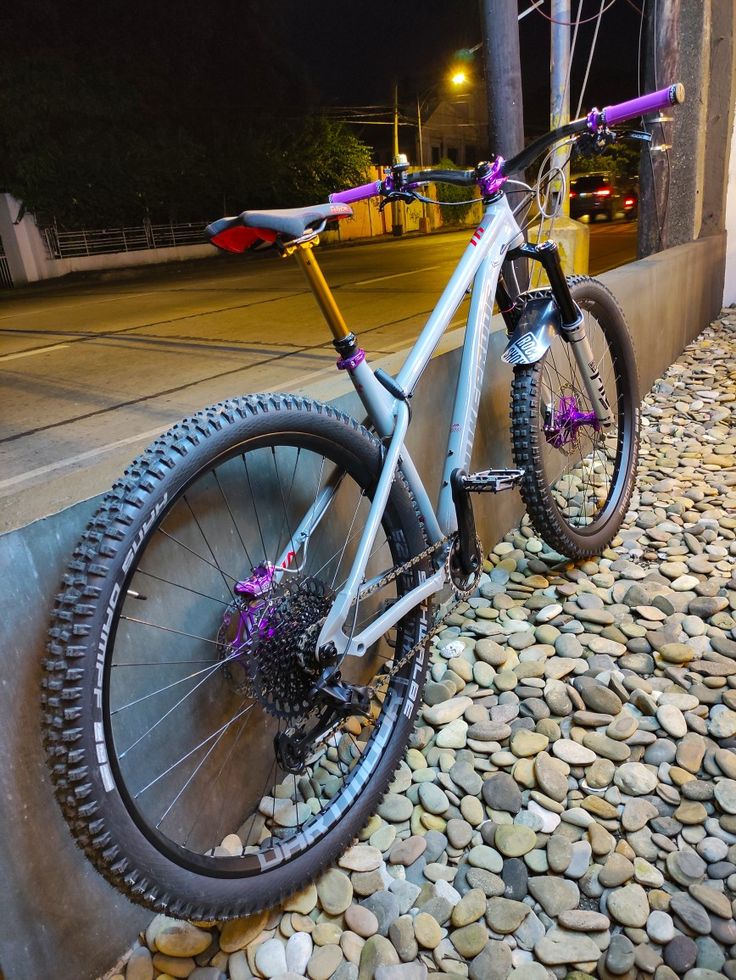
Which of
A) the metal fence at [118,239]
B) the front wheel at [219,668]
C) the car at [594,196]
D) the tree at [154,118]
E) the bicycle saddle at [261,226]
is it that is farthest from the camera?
the car at [594,196]

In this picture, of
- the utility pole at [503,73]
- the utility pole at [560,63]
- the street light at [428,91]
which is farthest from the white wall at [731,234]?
the street light at [428,91]

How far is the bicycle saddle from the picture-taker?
1.52m

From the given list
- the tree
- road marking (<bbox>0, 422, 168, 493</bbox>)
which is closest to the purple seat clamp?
road marking (<bbox>0, 422, 168, 493</bbox>)

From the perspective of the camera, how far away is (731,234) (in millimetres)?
7926

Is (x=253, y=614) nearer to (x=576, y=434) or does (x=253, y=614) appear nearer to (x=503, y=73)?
(x=576, y=434)

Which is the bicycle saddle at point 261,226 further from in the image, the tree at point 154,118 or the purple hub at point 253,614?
the tree at point 154,118

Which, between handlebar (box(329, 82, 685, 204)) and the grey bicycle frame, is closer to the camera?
the grey bicycle frame

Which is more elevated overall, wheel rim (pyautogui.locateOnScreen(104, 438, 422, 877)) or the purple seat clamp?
the purple seat clamp

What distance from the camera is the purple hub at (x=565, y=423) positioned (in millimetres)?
2918

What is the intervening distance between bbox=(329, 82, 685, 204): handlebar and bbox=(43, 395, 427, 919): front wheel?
3.03ft

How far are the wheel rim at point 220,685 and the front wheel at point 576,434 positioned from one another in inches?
33.9

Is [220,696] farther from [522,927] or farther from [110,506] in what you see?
[522,927]

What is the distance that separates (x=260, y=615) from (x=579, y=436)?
217 centimetres

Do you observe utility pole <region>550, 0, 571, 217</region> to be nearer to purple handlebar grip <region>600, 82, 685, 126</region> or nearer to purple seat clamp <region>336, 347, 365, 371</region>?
purple handlebar grip <region>600, 82, 685, 126</region>
